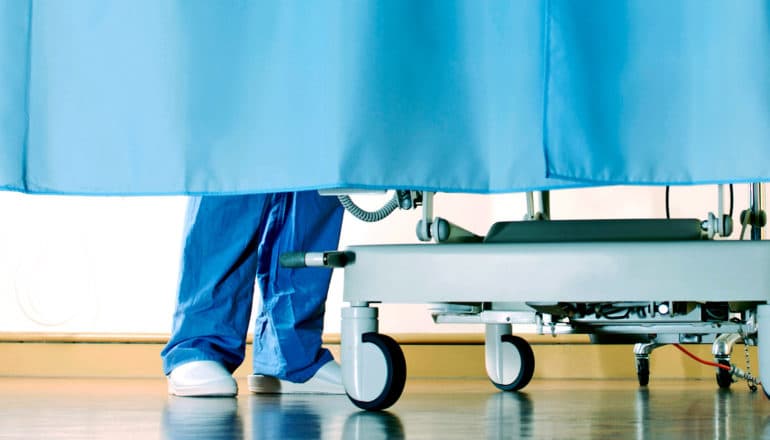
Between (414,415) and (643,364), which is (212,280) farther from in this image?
(643,364)

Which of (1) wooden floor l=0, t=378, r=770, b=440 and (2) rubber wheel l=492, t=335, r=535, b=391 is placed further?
(2) rubber wheel l=492, t=335, r=535, b=391

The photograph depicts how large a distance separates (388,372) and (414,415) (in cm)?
6

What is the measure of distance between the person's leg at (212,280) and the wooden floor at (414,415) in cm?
11

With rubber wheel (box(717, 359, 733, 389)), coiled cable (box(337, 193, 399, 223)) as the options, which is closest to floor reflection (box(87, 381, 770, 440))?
rubber wheel (box(717, 359, 733, 389))

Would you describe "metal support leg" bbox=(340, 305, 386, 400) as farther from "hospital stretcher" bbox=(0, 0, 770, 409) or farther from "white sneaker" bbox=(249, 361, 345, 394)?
"white sneaker" bbox=(249, 361, 345, 394)

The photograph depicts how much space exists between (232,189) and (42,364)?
171 centimetres

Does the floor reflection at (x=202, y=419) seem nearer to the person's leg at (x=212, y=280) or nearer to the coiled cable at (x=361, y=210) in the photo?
the person's leg at (x=212, y=280)

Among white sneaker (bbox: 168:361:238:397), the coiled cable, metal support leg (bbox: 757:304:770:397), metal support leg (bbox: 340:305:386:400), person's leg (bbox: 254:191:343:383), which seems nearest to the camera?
metal support leg (bbox: 757:304:770:397)

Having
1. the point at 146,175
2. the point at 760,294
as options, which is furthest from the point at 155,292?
the point at 760,294

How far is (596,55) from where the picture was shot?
42.0 inches

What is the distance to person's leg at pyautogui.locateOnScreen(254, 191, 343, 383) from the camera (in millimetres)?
Result: 1773

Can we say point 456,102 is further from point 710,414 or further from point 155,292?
point 155,292

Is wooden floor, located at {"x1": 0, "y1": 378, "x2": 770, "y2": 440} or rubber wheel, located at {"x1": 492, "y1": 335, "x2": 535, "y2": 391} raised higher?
rubber wheel, located at {"x1": 492, "y1": 335, "x2": 535, "y2": 391}

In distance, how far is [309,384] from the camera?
5.80ft
